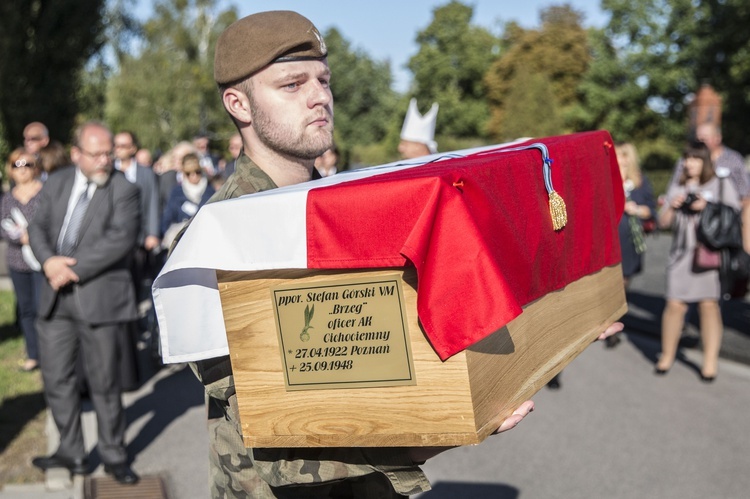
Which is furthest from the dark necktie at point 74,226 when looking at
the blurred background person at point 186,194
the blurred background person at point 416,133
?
the blurred background person at point 186,194

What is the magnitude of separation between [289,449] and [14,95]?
27184 millimetres

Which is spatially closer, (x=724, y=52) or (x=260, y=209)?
(x=260, y=209)

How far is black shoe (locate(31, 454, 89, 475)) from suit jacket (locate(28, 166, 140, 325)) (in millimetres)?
962

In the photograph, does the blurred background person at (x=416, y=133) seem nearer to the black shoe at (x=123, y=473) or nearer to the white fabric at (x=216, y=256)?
the black shoe at (x=123, y=473)

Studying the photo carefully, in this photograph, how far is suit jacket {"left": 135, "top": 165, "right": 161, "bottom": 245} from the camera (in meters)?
11.1

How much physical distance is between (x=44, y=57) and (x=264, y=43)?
1106 inches

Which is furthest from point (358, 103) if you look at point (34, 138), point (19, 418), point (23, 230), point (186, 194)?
point (19, 418)

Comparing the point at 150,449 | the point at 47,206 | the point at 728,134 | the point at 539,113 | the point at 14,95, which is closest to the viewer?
the point at 47,206

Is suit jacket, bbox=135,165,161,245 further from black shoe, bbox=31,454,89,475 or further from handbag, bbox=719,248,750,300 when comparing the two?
handbag, bbox=719,248,750,300

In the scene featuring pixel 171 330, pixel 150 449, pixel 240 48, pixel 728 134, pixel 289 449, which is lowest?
pixel 728 134

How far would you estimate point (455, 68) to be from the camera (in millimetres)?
84000

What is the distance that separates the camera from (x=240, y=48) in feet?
8.34

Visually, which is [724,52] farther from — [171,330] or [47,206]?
[171,330]

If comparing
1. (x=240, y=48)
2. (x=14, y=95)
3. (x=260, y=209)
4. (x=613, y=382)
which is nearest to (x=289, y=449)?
(x=260, y=209)
